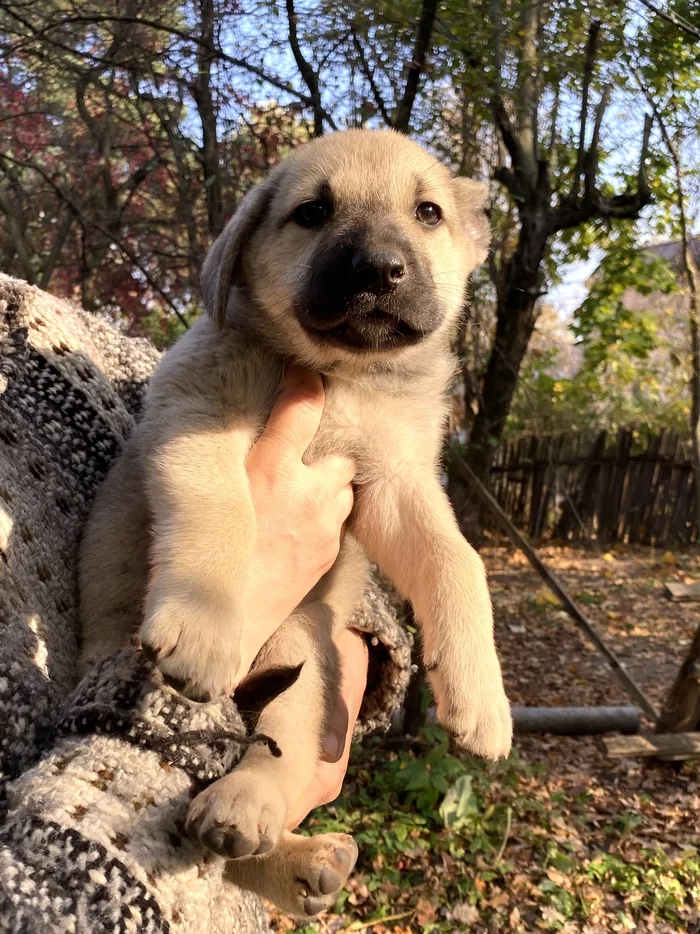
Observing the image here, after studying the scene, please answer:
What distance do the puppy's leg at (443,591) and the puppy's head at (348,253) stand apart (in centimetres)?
47

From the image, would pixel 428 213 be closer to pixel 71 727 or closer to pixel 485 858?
pixel 71 727

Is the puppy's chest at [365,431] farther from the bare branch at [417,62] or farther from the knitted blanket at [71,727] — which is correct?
the bare branch at [417,62]

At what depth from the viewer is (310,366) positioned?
232cm

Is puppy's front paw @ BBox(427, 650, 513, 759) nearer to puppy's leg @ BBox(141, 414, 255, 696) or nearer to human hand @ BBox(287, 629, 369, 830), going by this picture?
human hand @ BBox(287, 629, 369, 830)

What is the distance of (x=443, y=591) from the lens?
2.08 meters

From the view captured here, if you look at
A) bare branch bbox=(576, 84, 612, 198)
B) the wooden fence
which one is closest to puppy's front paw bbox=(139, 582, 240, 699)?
bare branch bbox=(576, 84, 612, 198)

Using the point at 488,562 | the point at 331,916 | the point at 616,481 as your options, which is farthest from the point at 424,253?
the point at 616,481

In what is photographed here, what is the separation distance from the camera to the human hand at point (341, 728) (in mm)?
2164

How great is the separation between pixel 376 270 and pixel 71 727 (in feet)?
4.40

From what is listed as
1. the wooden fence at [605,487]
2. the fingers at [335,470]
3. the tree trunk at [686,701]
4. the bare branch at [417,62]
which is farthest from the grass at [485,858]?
the wooden fence at [605,487]

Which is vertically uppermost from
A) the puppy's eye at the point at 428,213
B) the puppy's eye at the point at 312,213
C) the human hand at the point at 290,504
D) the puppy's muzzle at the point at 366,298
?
the puppy's eye at the point at 428,213

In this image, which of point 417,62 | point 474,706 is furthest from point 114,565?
point 417,62

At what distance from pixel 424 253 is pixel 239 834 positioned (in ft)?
5.67

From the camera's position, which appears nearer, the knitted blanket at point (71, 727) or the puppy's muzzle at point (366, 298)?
the knitted blanket at point (71, 727)
